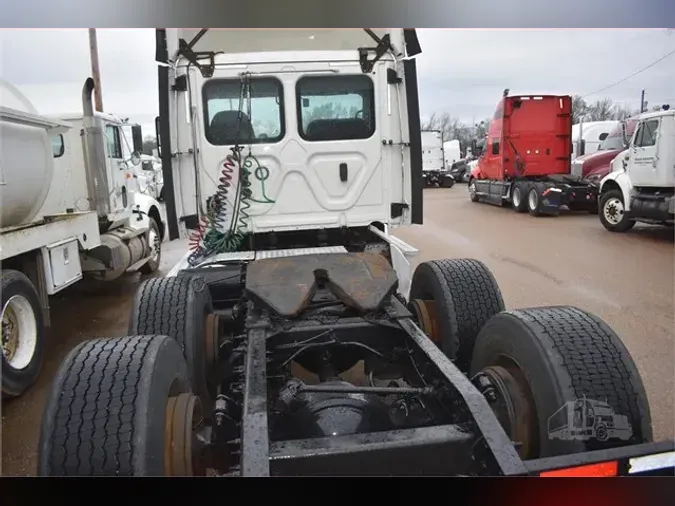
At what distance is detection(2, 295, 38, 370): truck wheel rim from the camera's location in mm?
4066

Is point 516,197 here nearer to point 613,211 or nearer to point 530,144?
point 530,144

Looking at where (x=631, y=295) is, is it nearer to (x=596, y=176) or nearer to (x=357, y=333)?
(x=357, y=333)

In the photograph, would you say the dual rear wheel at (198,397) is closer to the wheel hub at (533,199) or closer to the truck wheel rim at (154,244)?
the truck wheel rim at (154,244)

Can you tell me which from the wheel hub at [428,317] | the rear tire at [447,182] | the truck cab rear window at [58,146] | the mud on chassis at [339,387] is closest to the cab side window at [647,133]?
the mud on chassis at [339,387]

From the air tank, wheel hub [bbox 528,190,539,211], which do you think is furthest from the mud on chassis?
wheel hub [bbox 528,190,539,211]

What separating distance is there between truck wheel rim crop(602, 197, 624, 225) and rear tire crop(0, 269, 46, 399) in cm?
1014

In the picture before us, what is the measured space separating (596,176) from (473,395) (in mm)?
14377

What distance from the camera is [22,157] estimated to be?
4.47 metres

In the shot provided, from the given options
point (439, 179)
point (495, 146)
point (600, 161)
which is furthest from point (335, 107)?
point (439, 179)

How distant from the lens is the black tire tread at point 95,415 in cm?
186

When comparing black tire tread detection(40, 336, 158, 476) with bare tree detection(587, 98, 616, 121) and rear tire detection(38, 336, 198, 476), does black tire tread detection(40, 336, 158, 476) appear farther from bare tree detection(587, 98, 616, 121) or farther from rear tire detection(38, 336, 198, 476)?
bare tree detection(587, 98, 616, 121)

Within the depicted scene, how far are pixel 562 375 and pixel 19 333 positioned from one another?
155 inches

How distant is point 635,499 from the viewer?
2268 mm

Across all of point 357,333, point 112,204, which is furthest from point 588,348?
point 112,204
